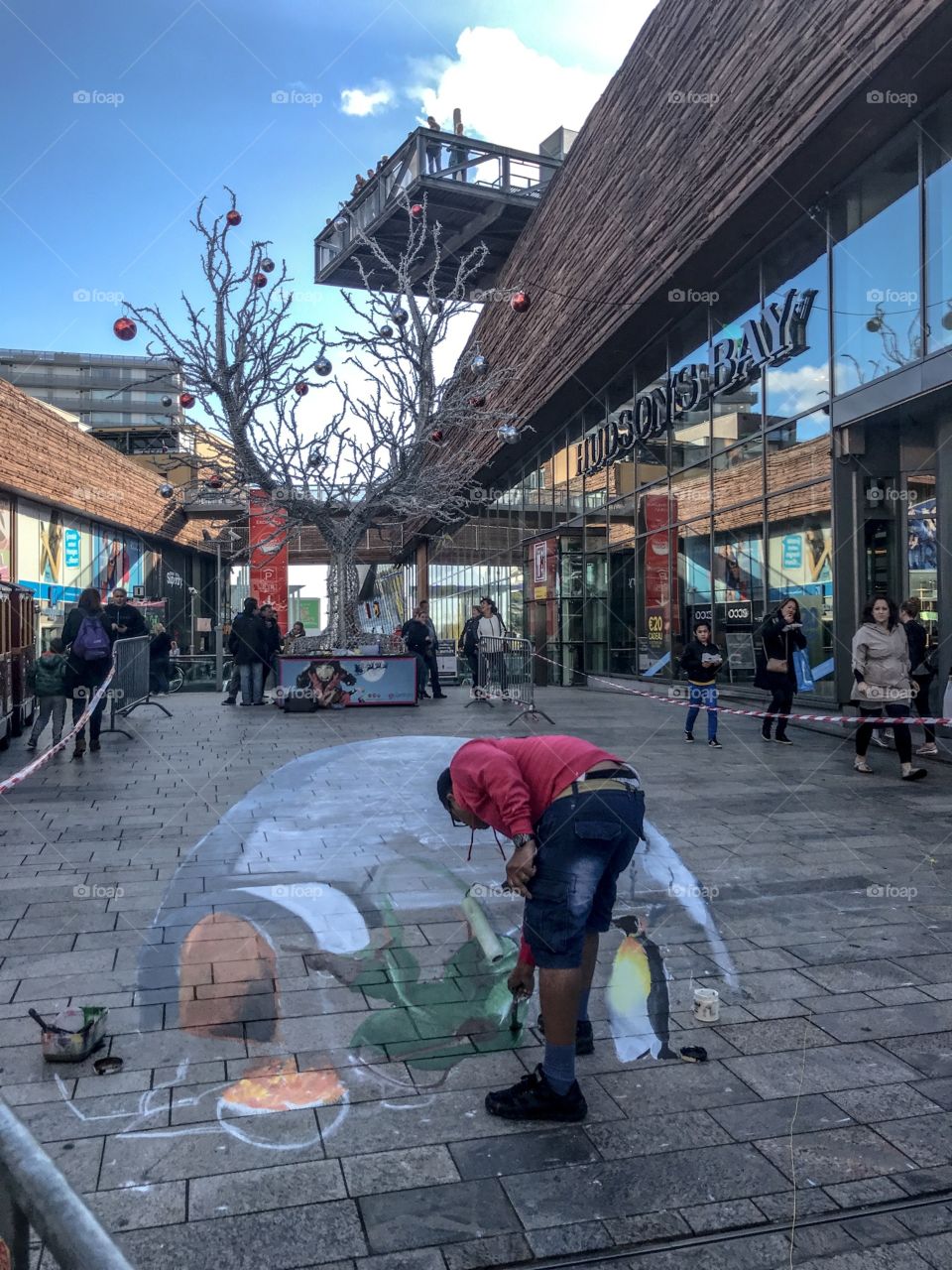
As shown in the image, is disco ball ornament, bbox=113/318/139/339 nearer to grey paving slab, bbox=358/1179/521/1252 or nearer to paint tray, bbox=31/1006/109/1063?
paint tray, bbox=31/1006/109/1063

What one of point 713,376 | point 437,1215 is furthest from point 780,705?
point 437,1215

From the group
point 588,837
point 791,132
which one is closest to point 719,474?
point 791,132

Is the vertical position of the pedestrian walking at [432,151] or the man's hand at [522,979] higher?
the pedestrian walking at [432,151]

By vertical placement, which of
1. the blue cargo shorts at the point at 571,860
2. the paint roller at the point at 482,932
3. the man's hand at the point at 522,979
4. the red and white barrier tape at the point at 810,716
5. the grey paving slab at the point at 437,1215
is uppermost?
the blue cargo shorts at the point at 571,860

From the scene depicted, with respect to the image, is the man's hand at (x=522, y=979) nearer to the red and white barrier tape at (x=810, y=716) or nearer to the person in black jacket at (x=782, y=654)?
the red and white barrier tape at (x=810, y=716)

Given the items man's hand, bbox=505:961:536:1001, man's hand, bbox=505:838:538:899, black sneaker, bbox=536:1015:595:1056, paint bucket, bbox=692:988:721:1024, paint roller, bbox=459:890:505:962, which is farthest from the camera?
paint roller, bbox=459:890:505:962

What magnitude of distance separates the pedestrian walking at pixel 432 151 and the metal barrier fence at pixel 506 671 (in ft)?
45.8

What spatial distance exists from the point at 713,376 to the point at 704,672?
675 centimetres

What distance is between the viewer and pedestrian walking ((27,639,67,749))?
10.3 meters

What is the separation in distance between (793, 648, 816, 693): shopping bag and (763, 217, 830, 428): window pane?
11.2ft

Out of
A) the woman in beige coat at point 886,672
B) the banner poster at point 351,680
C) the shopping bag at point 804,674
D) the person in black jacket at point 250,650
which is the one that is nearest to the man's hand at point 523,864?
the woman in beige coat at point 886,672

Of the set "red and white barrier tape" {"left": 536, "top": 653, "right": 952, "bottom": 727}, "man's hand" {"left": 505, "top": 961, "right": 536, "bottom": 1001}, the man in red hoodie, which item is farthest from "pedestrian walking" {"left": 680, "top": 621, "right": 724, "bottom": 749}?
the man in red hoodie

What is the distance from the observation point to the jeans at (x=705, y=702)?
11398mm

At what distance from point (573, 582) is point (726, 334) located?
8097 millimetres
